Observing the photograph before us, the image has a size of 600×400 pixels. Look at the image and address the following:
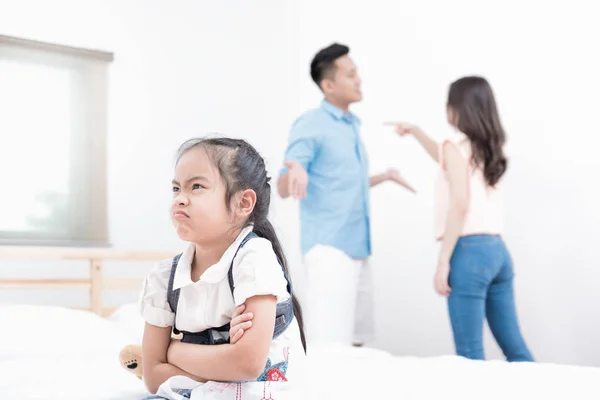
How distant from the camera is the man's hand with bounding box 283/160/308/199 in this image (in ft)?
8.24

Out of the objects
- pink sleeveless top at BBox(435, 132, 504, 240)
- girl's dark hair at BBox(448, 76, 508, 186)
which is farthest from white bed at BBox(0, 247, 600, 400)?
girl's dark hair at BBox(448, 76, 508, 186)

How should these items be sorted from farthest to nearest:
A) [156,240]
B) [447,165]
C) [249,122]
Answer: [249,122], [156,240], [447,165]

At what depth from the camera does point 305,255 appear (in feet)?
8.95

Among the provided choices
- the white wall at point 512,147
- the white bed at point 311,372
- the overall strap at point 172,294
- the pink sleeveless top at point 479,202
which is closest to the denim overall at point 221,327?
the overall strap at point 172,294

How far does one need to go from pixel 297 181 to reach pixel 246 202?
1301mm

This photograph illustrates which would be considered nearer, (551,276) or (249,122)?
(551,276)

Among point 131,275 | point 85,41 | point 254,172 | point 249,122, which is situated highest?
point 85,41

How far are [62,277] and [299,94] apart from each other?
→ 1707 mm

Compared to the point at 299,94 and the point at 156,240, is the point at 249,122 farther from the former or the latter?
the point at 156,240

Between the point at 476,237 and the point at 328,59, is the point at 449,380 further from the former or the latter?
the point at 328,59

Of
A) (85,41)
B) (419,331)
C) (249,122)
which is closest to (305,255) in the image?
(419,331)

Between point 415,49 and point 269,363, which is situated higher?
point 415,49

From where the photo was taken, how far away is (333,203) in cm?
271

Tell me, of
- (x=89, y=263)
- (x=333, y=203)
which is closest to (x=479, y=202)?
(x=333, y=203)
